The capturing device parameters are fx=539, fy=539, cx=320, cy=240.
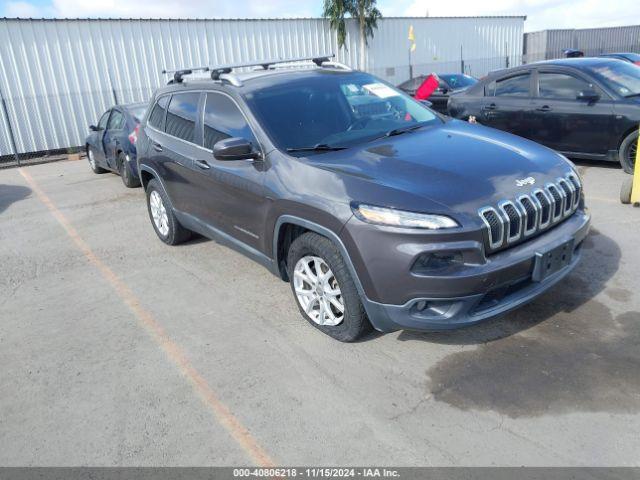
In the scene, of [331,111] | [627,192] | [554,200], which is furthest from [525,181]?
[627,192]

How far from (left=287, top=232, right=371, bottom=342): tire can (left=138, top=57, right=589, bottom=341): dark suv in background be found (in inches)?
0.4

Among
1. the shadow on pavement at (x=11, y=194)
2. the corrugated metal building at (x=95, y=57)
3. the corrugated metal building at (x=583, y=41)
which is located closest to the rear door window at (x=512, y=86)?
the shadow on pavement at (x=11, y=194)

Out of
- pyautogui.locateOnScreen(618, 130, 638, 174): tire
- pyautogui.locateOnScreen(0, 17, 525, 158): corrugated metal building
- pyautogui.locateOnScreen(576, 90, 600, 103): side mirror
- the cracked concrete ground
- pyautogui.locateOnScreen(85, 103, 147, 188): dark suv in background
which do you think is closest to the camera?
the cracked concrete ground

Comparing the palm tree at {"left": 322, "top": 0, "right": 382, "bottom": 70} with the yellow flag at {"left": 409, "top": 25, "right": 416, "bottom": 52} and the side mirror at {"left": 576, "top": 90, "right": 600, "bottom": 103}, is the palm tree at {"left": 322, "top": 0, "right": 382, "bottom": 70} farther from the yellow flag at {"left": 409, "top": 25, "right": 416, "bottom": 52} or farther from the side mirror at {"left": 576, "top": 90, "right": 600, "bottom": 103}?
the side mirror at {"left": 576, "top": 90, "right": 600, "bottom": 103}

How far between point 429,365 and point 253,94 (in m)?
2.46

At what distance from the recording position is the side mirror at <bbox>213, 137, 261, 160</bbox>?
3.84 metres

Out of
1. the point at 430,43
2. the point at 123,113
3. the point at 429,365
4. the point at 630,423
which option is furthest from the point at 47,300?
the point at 430,43

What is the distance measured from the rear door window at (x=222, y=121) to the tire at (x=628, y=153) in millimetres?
5518

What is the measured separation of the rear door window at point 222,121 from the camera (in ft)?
13.8

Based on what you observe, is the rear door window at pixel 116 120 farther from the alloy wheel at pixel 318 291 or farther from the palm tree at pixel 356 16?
the palm tree at pixel 356 16

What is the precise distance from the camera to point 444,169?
11.2 ft

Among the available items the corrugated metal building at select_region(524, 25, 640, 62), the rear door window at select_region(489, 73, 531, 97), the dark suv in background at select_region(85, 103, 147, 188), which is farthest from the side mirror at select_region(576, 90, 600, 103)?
the corrugated metal building at select_region(524, 25, 640, 62)

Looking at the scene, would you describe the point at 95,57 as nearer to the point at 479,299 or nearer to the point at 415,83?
the point at 415,83

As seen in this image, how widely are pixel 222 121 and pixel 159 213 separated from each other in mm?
2119
